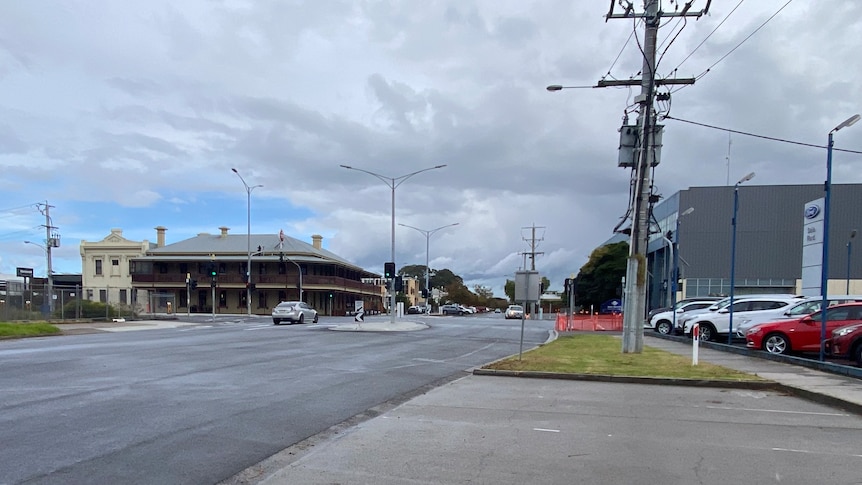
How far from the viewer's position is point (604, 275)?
8000 centimetres

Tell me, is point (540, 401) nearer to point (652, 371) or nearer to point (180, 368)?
point (652, 371)

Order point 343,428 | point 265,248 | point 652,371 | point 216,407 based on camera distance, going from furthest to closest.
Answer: point 265,248, point 652,371, point 216,407, point 343,428

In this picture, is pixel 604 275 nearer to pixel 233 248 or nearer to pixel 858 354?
pixel 233 248

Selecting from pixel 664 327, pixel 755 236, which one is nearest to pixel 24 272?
pixel 664 327

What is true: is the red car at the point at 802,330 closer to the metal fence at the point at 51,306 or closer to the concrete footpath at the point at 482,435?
the concrete footpath at the point at 482,435

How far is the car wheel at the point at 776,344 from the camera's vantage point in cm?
1695

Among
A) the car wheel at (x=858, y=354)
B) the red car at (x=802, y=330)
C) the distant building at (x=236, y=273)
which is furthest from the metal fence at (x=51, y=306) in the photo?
the car wheel at (x=858, y=354)

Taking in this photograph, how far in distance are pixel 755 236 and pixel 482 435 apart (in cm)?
6438

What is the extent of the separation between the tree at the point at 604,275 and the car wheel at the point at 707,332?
53660 mm

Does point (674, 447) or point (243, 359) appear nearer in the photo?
point (674, 447)

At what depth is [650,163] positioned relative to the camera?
18531 millimetres

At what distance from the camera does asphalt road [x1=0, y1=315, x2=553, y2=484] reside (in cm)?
602

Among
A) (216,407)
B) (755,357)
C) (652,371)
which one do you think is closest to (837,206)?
(755,357)

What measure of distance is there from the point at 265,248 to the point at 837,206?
6211cm
